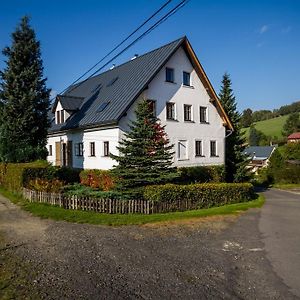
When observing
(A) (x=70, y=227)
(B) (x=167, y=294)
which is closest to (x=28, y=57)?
(A) (x=70, y=227)

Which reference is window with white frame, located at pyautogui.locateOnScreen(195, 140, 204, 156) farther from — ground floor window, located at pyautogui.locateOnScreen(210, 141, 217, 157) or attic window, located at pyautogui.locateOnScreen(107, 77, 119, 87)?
attic window, located at pyautogui.locateOnScreen(107, 77, 119, 87)

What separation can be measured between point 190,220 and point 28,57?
712 inches

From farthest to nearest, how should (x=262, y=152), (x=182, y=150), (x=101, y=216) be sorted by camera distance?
1. (x=262, y=152)
2. (x=182, y=150)
3. (x=101, y=216)

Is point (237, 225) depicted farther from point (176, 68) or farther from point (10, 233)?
point (176, 68)

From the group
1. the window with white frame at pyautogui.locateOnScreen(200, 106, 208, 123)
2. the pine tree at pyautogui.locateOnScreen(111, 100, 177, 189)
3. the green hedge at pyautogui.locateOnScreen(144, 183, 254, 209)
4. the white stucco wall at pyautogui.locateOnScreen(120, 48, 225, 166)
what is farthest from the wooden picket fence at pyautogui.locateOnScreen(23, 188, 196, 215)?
the window with white frame at pyautogui.locateOnScreen(200, 106, 208, 123)

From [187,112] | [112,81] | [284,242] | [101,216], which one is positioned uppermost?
[112,81]

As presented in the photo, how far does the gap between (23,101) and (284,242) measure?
19.7 m

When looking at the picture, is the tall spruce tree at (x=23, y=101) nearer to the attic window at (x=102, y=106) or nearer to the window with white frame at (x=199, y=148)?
the attic window at (x=102, y=106)

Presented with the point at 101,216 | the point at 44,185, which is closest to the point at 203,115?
the point at 44,185

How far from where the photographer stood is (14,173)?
20766mm

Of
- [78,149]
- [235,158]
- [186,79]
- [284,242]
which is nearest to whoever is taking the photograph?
[284,242]

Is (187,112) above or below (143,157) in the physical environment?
above

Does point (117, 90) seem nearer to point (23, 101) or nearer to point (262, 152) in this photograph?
point (23, 101)

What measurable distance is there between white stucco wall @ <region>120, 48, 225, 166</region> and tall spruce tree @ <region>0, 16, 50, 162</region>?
714 centimetres
